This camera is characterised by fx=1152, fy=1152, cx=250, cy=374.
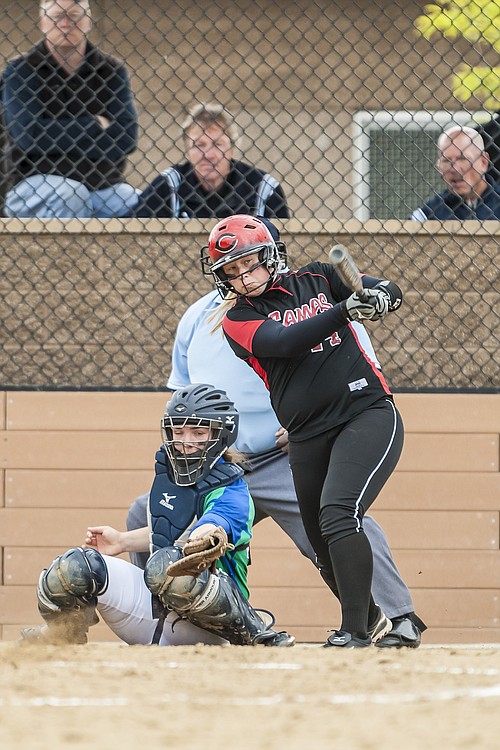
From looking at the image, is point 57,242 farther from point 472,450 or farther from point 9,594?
point 472,450

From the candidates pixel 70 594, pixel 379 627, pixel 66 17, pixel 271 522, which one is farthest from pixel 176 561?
pixel 66 17

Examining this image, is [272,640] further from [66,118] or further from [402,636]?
[66,118]

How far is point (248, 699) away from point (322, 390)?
61.7 inches

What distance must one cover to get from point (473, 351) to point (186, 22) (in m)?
4.06

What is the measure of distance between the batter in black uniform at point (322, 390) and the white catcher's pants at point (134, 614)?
1.87 ft

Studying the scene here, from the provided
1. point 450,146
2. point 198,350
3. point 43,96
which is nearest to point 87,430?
point 198,350

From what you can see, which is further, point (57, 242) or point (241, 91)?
point (241, 91)

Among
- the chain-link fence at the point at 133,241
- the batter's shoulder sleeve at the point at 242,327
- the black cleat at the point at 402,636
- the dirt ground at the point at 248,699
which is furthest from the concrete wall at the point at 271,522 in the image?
the dirt ground at the point at 248,699

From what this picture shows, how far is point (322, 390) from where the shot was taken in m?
4.30

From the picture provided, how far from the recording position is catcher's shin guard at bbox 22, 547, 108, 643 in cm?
409

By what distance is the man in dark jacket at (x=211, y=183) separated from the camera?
255 inches

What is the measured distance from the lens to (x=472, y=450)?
642cm

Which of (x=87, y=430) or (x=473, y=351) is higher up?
(x=473, y=351)

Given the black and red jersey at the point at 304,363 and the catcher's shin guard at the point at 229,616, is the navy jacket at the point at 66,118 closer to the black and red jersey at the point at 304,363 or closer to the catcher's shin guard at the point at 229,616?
the black and red jersey at the point at 304,363
